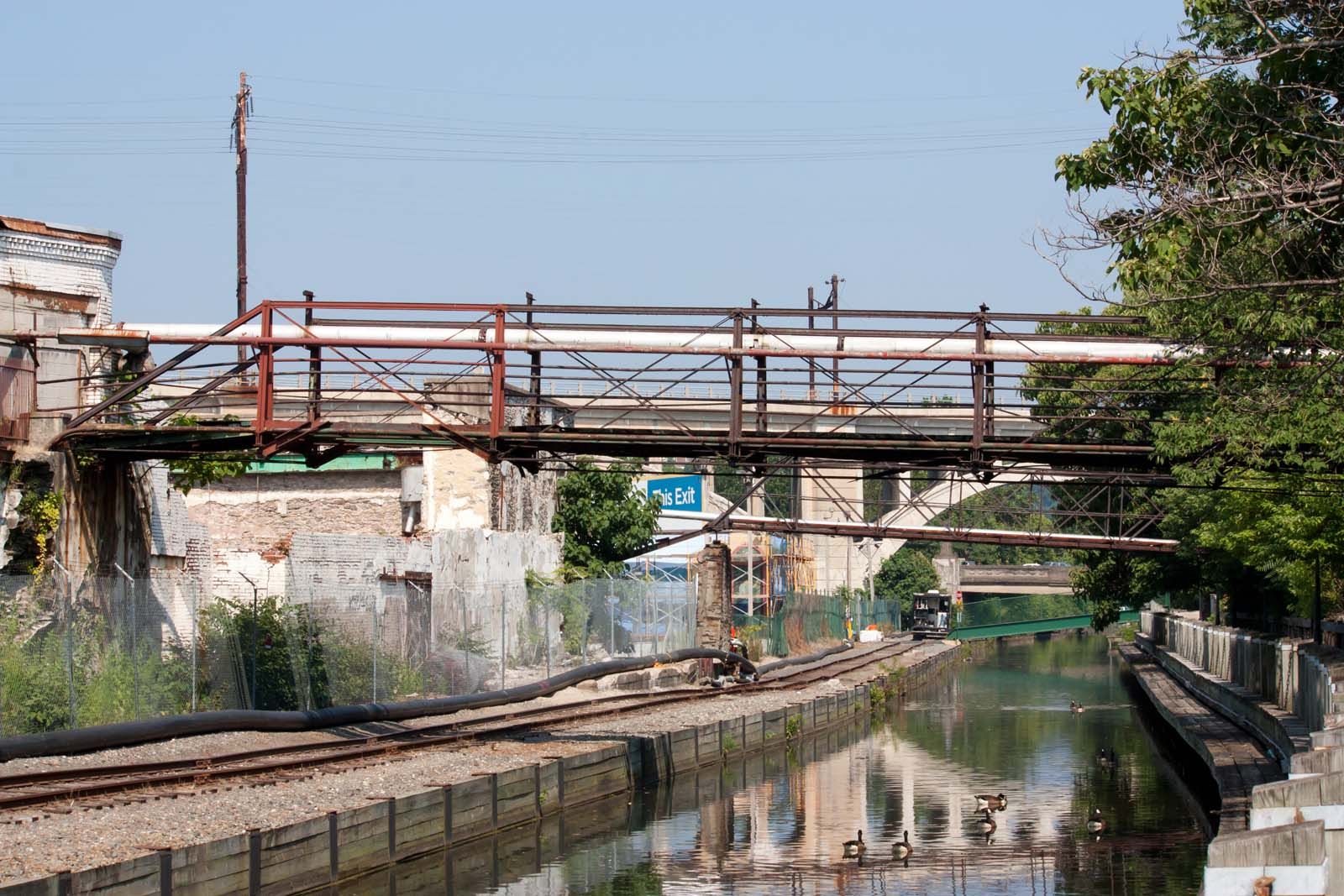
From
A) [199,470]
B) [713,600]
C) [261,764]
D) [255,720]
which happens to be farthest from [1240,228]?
[713,600]

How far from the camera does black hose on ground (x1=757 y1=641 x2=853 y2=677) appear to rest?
45.6 metres

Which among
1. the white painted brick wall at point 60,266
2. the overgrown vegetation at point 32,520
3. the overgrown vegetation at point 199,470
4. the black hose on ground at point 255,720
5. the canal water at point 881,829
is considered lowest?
the canal water at point 881,829

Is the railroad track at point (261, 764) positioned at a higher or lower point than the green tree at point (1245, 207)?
lower

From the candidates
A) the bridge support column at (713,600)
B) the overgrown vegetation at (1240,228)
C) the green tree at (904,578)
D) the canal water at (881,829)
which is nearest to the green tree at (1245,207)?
the overgrown vegetation at (1240,228)

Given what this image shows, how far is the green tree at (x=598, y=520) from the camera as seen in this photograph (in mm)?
47312

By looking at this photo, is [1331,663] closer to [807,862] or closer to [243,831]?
[807,862]

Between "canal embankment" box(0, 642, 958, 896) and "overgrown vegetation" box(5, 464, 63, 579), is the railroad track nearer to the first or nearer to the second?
"canal embankment" box(0, 642, 958, 896)

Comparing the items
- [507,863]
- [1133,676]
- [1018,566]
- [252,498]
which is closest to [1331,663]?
[507,863]

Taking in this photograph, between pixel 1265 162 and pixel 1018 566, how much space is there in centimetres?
9081

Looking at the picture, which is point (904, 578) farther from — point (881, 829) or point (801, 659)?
point (881, 829)

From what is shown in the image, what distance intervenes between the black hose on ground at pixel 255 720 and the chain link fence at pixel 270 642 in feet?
2.29

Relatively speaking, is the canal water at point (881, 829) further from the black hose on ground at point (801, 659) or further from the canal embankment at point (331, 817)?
the black hose on ground at point (801, 659)

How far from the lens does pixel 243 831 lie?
47.5 feet

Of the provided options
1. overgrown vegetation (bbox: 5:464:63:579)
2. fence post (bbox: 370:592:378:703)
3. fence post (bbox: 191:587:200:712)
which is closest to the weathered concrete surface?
fence post (bbox: 370:592:378:703)
